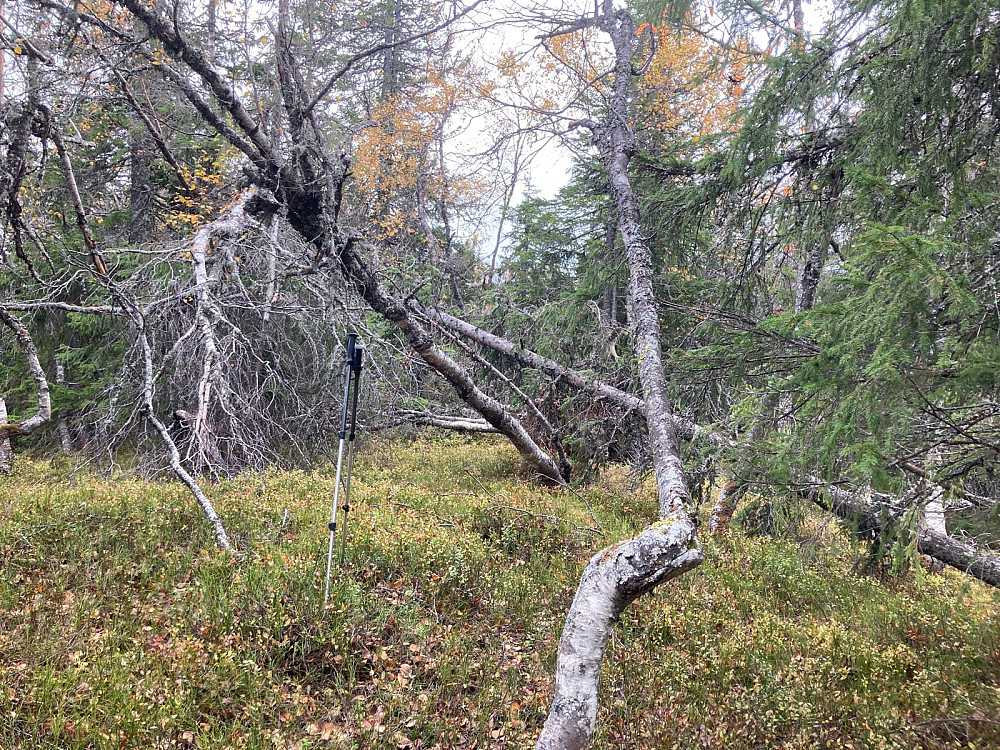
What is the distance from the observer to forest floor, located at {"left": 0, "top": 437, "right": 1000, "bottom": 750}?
3.17 meters

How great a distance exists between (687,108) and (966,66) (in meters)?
8.53

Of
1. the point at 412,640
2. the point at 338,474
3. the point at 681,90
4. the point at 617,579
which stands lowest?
the point at 412,640

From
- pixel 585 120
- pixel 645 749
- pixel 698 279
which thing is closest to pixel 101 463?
pixel 645 749

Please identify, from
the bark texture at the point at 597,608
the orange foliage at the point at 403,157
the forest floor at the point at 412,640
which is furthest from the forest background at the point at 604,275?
the orange foliage at the point at 403,157

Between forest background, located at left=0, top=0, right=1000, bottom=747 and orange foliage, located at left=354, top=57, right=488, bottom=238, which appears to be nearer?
forest background, located at left=0, top=0, right=1000, bottom=747

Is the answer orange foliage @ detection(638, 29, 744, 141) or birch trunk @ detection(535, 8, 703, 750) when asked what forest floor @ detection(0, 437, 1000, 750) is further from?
orange foliage @ detection(638, 29, 744, 141)

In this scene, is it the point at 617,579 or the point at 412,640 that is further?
→ the point at 412,640

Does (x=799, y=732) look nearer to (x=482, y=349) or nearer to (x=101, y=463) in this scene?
(x=482, y=349)

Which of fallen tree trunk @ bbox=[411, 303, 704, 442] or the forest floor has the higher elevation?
fallen tree trunk @ bbox=[411, 303, 704, 442]

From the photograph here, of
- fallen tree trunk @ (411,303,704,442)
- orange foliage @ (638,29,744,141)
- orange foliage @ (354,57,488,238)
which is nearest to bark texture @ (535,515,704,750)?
fallen tree trunk @ (411,303,704,442)

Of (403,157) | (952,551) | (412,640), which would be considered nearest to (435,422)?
(412,640)

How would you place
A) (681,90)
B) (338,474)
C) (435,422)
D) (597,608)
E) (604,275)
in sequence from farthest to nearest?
1. (435,422)
2. (681,90)
3. (604,275)
4. (338,474)
5. (597,608)

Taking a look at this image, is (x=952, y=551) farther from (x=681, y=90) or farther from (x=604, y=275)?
(x=681, y=90)

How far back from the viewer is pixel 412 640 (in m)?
4.02
